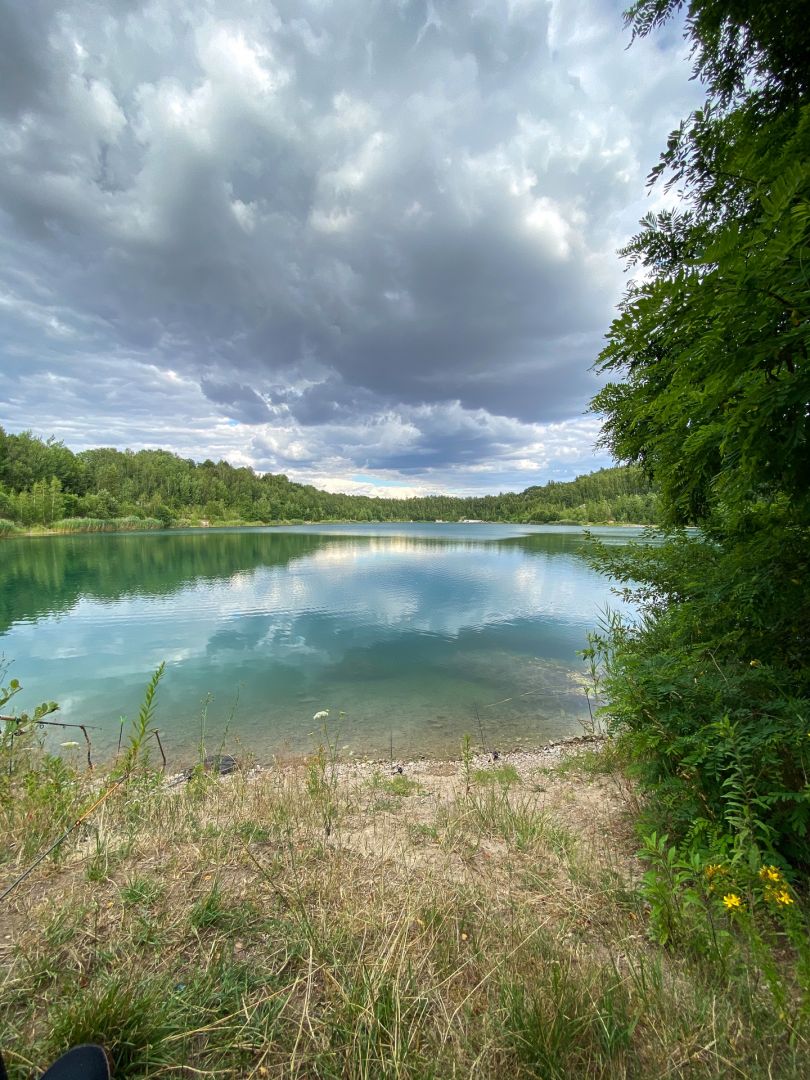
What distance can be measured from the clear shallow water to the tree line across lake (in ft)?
107

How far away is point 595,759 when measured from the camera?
6.34 meters

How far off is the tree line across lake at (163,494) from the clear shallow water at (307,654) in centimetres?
3253

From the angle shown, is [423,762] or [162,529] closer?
[423,762]

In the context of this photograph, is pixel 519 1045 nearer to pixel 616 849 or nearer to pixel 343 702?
pixel 616 849

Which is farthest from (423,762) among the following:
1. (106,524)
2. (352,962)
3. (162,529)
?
(162,529)

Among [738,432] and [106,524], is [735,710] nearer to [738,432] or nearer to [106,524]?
[738,432]

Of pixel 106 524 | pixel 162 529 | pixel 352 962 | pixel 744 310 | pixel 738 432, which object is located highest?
pixel 744 310

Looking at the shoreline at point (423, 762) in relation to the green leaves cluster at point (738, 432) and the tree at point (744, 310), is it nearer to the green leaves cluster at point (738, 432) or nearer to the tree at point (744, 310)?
the green leaves cluster at point (738, 432)

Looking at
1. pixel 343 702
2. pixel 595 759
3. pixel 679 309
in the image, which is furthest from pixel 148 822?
pixel 343 702

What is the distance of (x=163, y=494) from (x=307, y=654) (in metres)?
130

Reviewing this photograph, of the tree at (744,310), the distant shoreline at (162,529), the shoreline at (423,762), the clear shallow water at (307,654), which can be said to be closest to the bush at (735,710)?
the tree at (744,310)

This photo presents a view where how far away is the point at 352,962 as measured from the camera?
6.45 feet

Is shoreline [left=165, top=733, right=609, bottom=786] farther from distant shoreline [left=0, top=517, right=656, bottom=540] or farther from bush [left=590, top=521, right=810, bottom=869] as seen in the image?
distant shoreline [left=0, top=517, right=656, bottom=540]

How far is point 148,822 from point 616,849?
4082 millimetres
